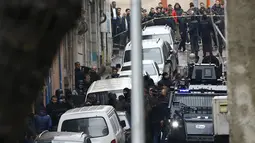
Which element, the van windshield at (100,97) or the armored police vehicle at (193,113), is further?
the van windshield at (100,97)

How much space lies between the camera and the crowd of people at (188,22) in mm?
34031

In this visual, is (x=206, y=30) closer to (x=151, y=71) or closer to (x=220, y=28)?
(x=220, y=28)

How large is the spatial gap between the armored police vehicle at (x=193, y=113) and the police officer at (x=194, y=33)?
474 inches

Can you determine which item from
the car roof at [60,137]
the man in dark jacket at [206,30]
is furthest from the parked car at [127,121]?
the man in dark jacket at [206,30]

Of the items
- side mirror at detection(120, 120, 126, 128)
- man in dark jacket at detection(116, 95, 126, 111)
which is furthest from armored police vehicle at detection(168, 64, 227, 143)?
man in dark jacket at detection(116, 95, 126, 111)

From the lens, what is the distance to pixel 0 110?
2277 millimetres

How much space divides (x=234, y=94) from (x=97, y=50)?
27.4 m

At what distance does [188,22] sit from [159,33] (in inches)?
59.0

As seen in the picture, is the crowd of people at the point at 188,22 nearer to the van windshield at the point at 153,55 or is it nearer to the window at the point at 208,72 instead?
the van windshield at the point at 153,55

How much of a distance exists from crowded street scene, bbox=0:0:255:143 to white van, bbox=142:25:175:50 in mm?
48

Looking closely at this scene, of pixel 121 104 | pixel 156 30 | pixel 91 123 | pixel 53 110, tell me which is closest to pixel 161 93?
pixel 121 104

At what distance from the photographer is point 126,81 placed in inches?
923

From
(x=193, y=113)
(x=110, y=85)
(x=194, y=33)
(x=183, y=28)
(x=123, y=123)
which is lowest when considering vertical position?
(x=123, y=123)

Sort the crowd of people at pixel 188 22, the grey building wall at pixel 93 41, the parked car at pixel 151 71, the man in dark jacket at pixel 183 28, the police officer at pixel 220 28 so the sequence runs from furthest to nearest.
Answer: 1. the man in dark jacket at pixel 183 28
2. the crowd of people at pixel 188 22
3. the police officer at pixel 220 28
4. the grey building wall at pixel 93 41
5. the parked car at pixel 151 71
